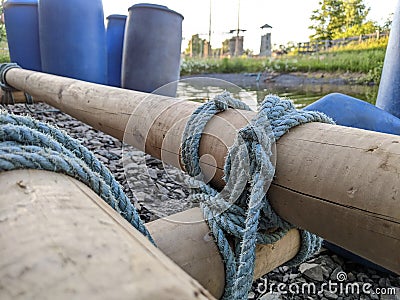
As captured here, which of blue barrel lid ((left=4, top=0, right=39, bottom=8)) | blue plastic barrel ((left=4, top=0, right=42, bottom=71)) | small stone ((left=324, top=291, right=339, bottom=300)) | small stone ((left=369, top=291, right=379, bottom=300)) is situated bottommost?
small stone ((left=369, top=291, right=379, bottom=300))

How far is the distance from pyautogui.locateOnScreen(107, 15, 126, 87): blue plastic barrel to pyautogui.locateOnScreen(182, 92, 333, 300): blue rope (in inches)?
215

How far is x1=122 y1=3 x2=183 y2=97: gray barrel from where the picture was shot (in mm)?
4863

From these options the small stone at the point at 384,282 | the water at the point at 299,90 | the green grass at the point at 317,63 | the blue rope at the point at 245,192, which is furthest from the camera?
the green grass at the point at 317,63

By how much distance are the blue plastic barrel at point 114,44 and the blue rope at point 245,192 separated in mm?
5454

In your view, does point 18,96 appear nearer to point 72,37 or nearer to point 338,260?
point 72,37

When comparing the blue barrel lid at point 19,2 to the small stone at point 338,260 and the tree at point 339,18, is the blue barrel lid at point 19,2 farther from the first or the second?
the tree at point 339,18

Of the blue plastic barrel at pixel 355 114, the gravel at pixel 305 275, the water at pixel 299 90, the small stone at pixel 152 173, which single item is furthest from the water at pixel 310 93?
the blue plastic barrel at pixel 355 114

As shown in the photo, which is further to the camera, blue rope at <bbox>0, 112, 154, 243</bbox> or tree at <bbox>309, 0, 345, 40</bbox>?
tree at <bbox>309, 0, 345, 40</bbox>

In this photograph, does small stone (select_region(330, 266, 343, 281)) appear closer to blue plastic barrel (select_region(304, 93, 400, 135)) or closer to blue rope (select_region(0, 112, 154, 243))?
blue plastic barrel (select_region(304, 93, 400, 135))

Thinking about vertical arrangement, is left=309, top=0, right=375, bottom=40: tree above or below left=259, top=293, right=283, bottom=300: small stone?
above

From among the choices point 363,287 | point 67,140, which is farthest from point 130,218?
point 363,287

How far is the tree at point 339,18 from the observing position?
24297 millimetres

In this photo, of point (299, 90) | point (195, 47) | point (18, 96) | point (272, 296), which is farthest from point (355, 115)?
point (195, 47)

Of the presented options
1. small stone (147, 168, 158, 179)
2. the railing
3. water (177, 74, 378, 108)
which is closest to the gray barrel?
water (177, 74, 378, 108)
